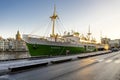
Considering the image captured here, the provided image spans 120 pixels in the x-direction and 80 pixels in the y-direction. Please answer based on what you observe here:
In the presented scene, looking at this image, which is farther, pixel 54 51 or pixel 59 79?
pixel 54 51

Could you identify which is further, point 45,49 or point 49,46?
point 49,46

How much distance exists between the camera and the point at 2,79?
10617mm

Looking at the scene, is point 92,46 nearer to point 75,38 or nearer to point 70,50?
point 75,38

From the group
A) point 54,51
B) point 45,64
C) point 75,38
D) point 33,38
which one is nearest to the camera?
point 45,64

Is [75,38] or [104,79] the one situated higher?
[75,38]

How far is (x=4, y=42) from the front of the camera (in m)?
139

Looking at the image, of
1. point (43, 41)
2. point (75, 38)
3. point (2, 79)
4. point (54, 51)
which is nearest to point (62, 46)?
point (54, 51)

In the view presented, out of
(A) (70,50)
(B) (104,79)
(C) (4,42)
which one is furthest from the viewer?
(C) (4,42)

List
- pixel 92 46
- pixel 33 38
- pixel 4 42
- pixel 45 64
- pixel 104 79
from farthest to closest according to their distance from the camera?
pixel 4 42 → pixel 92 46 → pixel 33 38 → pixel 45 64 → pixel 104 79

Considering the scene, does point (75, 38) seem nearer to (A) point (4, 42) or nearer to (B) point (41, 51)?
(B) point (41, 51)

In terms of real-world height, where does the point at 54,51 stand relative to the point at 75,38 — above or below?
below

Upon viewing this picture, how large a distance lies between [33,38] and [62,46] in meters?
8.87

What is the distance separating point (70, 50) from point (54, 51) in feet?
24.7

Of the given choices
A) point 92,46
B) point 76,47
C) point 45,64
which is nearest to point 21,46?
point 92,46
